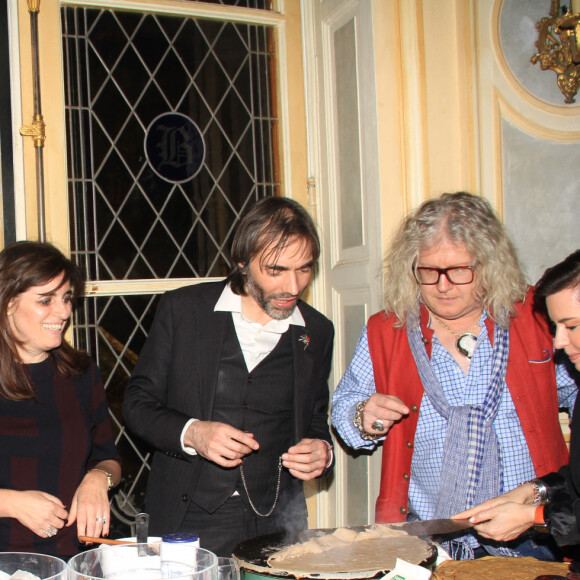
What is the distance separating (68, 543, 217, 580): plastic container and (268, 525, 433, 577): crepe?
11.6 inches

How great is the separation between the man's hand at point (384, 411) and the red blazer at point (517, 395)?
0.08m

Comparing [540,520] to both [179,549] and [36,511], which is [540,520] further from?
[36,511]

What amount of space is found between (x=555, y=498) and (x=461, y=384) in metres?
0.50

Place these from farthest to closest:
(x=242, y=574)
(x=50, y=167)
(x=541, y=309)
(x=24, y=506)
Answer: (x=50, y=167)
(x=541, y=309)
(x=24, y=506)
(x=242, y=574)

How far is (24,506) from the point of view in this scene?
6.17ft

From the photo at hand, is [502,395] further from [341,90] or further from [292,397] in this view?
[341,90]

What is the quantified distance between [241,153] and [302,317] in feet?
3.67

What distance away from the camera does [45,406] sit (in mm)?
2252

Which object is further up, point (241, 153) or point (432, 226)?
point (241, 153)

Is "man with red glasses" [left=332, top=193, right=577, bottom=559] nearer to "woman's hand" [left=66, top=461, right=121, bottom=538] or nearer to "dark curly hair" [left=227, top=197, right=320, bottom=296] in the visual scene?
"dark curly hair" [left=227, top=197, right=320, bottom=296]

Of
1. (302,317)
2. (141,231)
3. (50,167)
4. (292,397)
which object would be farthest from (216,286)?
(50,167)

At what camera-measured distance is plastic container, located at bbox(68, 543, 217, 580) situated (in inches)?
53.2

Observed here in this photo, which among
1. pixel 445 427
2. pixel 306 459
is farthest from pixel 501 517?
pixel 306 459

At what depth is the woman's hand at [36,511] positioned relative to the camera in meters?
1.86
